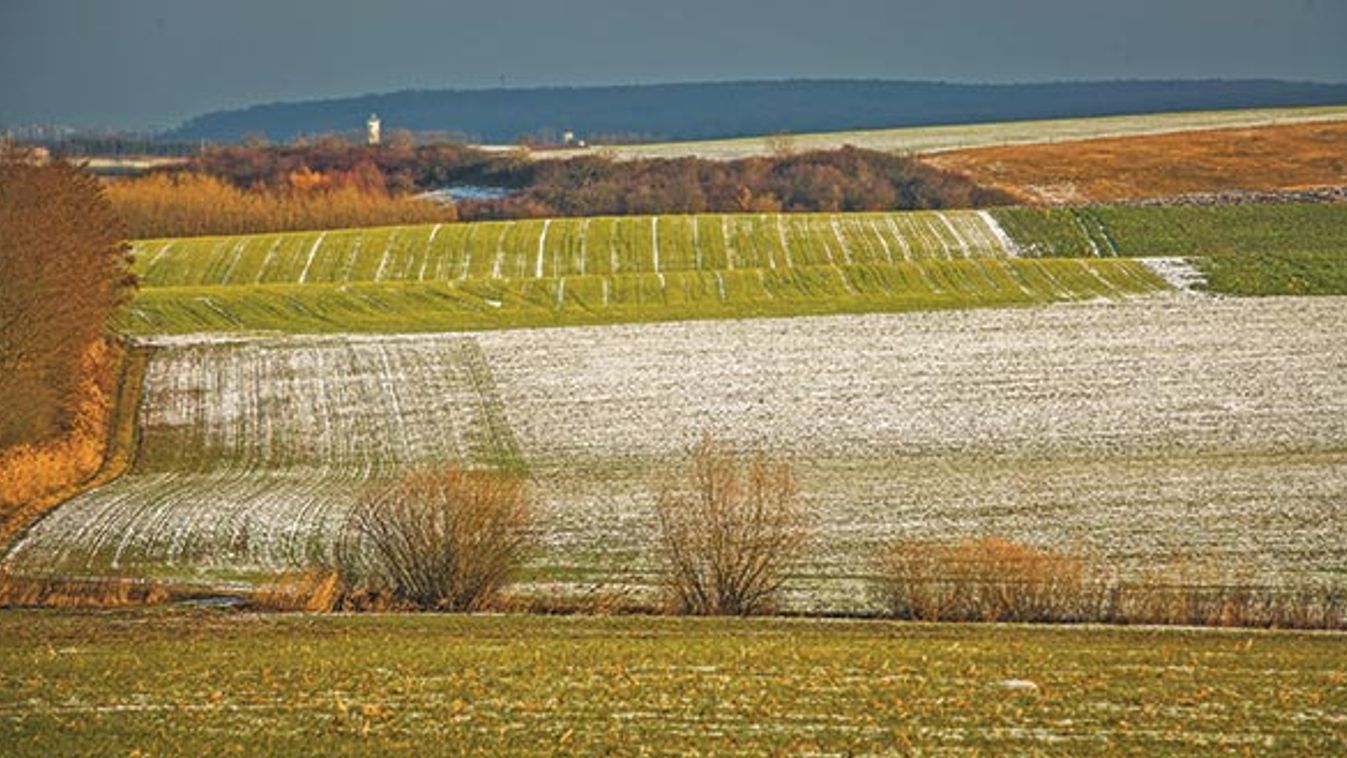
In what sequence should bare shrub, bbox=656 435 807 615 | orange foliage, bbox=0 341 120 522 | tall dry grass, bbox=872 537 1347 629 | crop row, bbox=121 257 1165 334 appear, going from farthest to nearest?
crop row, bbox=121 257 1165 334
orange foliage, bbox=0 341 120 522
bare shrub, bbox=656 435 807 615
tall dry grass, bbox=872 537 1347 629

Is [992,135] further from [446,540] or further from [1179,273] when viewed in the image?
[446,540]

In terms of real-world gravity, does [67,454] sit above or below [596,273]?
below

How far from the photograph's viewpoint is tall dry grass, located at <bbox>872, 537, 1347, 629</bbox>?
29969 millimetres

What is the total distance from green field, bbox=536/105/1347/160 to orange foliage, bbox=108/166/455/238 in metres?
32.9

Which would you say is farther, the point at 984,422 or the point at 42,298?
the point at 984,422

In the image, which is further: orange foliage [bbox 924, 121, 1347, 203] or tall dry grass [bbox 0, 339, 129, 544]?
orange foliage [bbox 924, 121, 1347, 203]

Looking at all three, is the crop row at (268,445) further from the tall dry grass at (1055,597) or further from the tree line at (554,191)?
the tree line at (554,191)

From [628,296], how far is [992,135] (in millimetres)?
89118

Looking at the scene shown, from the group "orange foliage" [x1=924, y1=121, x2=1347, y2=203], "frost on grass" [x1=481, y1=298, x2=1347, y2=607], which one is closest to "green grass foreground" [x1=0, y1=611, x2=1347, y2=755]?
"frost on grass" [x1=481, y1=298, x2=1347, y2=607]

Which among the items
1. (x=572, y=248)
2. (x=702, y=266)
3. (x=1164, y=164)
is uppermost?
(x=1164, y=164)

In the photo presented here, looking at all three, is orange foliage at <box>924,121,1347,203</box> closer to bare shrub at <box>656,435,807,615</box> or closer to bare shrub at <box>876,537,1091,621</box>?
bare shrub at <box>876,537,1091,621</box>

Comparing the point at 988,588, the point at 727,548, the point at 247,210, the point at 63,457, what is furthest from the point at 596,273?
the point at 988,588

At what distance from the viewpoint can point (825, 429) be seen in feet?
170

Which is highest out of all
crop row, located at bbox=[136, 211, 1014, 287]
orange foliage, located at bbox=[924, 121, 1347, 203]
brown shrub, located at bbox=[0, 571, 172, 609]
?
orange foliage, located at bbox=[924, 121, 1347, 203]
